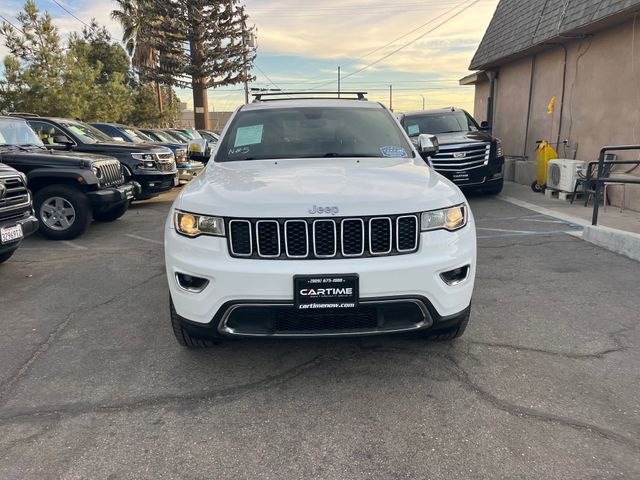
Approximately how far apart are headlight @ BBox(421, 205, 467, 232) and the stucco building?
7.03 metres

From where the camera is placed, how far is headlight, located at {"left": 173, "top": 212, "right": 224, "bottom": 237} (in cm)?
285

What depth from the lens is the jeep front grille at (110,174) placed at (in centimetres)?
766

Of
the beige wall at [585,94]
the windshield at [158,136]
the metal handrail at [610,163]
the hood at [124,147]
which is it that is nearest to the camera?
the metal handrail at [610,163]

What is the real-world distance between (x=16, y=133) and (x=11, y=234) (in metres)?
3.42

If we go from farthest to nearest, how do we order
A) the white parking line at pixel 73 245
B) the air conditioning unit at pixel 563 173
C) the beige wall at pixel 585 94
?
1. the air conditioning unit at pixel 563 173
2. the beige wall at pixel 585 94
3. the white parking line at pixel 73 245

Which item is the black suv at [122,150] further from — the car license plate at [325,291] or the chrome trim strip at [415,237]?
the chrome trim strip at [415,237]

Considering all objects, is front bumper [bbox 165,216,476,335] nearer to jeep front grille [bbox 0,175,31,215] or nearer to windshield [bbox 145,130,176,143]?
jeep front grille [bbox 0,175,31,215]

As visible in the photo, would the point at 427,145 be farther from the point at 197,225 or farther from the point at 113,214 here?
the point at 113,214

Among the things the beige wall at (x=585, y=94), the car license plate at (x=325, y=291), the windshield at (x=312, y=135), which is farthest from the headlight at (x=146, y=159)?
the beige wall at (x=585, y=94)

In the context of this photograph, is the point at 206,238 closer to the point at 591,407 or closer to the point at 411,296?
the point at 411,296

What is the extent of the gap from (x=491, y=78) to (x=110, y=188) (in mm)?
13188

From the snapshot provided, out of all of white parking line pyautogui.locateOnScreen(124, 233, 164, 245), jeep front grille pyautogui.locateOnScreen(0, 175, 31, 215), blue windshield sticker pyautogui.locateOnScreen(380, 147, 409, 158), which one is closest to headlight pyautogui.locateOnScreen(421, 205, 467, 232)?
blue windshield sticker pyautogui.locateOnScreen(380, 147, 409, 158)

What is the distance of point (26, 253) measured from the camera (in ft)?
22.0

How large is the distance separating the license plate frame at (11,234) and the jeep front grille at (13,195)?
0.18 meters
